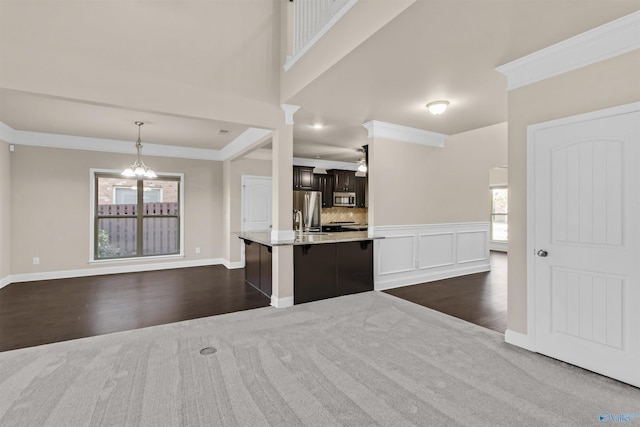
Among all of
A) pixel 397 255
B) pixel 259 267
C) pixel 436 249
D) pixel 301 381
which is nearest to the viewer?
pixel 301 381

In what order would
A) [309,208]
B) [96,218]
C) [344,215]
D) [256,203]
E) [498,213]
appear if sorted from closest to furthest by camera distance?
[96,218] < [256,203] < [309,208] < [344,215] < [498,213]

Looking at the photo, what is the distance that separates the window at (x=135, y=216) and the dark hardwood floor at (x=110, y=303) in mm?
678

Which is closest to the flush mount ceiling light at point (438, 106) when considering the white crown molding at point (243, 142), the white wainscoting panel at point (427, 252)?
the white wainscoting panel at point (427, 252)

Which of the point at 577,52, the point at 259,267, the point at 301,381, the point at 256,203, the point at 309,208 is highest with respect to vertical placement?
the point at 577,52

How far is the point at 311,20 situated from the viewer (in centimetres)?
336

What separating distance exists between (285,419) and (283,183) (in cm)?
272

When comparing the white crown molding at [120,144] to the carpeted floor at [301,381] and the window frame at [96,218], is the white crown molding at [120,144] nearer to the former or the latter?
the window frame at [96,218]

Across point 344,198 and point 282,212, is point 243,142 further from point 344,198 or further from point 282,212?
point 344,198

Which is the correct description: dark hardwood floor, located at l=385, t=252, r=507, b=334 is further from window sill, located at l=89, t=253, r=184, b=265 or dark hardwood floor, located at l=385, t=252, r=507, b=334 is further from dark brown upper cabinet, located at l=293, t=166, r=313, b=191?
window sill, located at l=89, t=253, r=184, b=265

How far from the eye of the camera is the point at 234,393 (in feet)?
6.93

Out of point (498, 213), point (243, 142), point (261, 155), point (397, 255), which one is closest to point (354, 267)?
point (397, 255)

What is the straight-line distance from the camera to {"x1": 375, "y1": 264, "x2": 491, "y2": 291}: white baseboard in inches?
192

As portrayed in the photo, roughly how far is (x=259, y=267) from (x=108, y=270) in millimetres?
3380

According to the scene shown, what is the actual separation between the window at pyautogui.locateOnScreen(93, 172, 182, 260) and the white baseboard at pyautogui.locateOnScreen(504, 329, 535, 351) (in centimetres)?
609
